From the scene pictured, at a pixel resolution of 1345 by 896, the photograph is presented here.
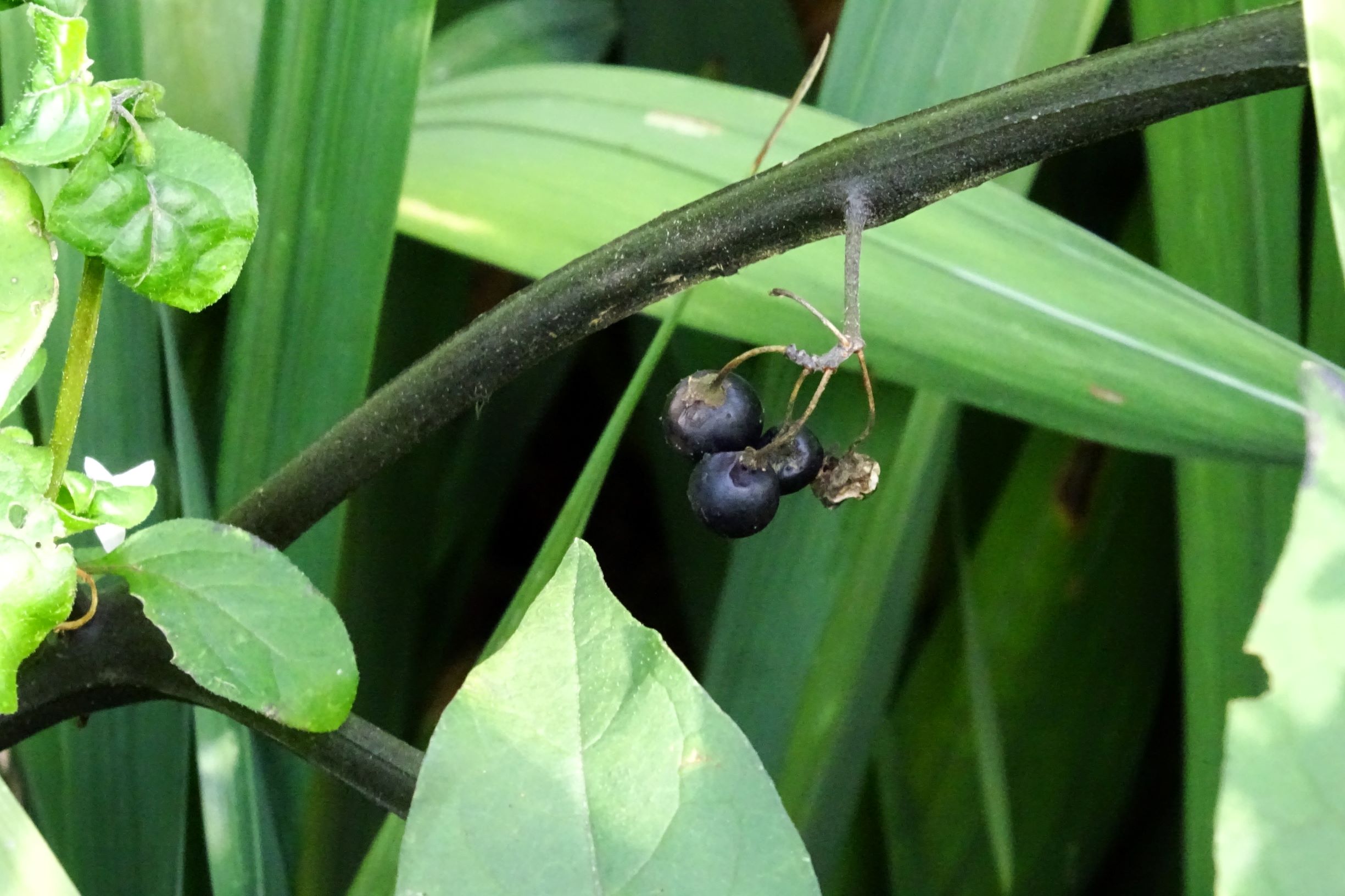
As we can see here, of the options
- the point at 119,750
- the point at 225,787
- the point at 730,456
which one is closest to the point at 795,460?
the point at 730,456

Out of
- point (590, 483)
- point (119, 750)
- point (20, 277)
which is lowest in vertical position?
point (119, 750)

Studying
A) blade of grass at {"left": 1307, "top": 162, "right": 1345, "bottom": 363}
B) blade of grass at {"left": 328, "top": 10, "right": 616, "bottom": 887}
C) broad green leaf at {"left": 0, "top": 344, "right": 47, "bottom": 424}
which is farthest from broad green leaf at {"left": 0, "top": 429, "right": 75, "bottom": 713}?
blade of grass at {"left": 1307, "top": 162, "right": 1345, "bottom": 363}

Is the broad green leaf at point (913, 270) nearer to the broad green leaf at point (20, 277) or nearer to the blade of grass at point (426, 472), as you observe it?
the blade of grass at point (426, 472)

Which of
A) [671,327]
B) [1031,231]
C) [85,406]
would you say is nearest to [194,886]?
[85,406]

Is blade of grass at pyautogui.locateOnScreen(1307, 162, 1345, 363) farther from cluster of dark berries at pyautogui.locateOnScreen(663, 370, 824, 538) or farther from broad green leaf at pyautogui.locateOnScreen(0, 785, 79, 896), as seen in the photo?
broad green leaf at pyautogui.locateOnScreen(0, 785, 79, 896)

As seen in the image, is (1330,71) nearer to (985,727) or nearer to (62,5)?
(62,5)

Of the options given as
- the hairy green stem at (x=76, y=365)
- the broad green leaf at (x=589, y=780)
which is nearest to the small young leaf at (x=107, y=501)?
the hairy green stem at (x=76, y=365)

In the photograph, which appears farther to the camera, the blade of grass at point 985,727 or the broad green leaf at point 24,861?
the blade of grass at point 985,727
